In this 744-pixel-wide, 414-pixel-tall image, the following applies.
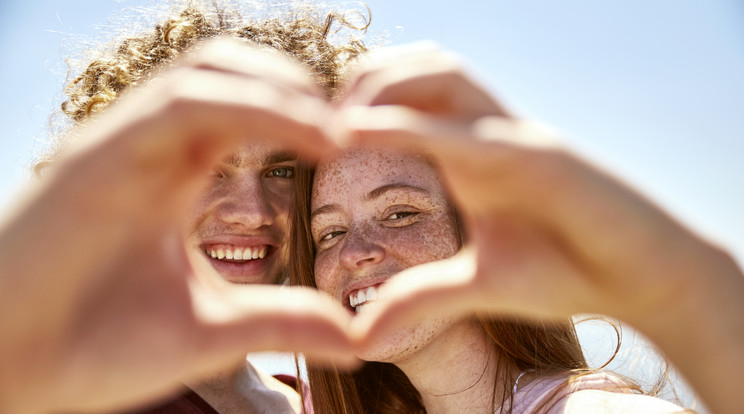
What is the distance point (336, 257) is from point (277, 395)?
1074 mm

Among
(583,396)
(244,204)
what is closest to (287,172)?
(244,204)

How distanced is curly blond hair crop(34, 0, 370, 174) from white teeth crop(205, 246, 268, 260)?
871mm

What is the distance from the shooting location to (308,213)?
2621mm

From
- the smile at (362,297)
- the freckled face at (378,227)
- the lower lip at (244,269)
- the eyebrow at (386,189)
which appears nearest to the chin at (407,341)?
the freckled face at (378,227)

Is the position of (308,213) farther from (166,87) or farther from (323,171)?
(166,87)

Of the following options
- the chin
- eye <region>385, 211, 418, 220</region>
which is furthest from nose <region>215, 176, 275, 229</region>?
the chin

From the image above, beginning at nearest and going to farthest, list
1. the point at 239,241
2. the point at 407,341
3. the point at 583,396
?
the point at 583,396 → the point at 407,341 → the point at 239,241

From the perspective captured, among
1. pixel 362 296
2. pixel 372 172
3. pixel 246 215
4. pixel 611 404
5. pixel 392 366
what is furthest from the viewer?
pixel 392 366

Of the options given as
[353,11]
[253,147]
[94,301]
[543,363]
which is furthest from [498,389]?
[353,11]

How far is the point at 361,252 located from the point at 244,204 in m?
0.70

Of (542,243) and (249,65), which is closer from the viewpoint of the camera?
(249,65)

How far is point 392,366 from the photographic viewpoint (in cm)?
289

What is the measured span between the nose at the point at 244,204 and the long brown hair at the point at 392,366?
17 centimetres

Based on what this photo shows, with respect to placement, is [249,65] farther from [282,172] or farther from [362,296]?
[282,172]
